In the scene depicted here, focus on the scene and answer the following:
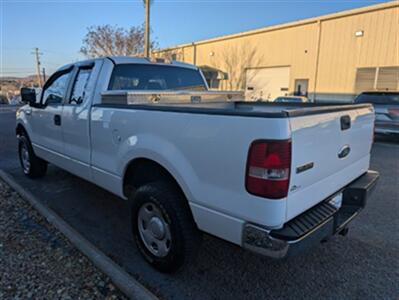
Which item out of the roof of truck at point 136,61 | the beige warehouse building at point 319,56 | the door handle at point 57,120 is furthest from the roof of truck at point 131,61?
the beige warehouse building at point 319,56

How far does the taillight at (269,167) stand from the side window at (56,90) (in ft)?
10.5

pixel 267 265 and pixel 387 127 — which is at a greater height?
pixel 387 127

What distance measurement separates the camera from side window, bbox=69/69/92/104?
11.7 ft

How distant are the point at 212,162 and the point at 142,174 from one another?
3.61 ft

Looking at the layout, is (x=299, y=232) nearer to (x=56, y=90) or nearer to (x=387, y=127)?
(x=56, y=90)

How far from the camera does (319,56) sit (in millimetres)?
18047

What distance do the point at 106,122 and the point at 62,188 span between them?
95.1 inches

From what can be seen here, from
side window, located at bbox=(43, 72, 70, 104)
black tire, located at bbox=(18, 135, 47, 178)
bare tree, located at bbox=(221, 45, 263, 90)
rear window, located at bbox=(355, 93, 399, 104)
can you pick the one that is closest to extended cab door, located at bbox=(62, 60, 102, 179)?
side window, located at bbox=(43, 72, 70, 104)

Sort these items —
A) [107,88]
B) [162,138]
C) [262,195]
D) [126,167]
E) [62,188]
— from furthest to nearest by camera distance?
[62,188]
[107,88]
[126,167]
[162,138]
[262,195]

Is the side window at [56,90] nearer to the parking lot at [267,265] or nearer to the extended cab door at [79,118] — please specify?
the extended cab door at [79,118]

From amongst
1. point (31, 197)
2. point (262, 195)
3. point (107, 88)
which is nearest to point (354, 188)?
point (262, 195)

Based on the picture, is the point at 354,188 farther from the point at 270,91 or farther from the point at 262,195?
the point at 270,91

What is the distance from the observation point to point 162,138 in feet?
7.71

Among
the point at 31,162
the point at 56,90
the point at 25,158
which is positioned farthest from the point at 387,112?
the point at 25,158
